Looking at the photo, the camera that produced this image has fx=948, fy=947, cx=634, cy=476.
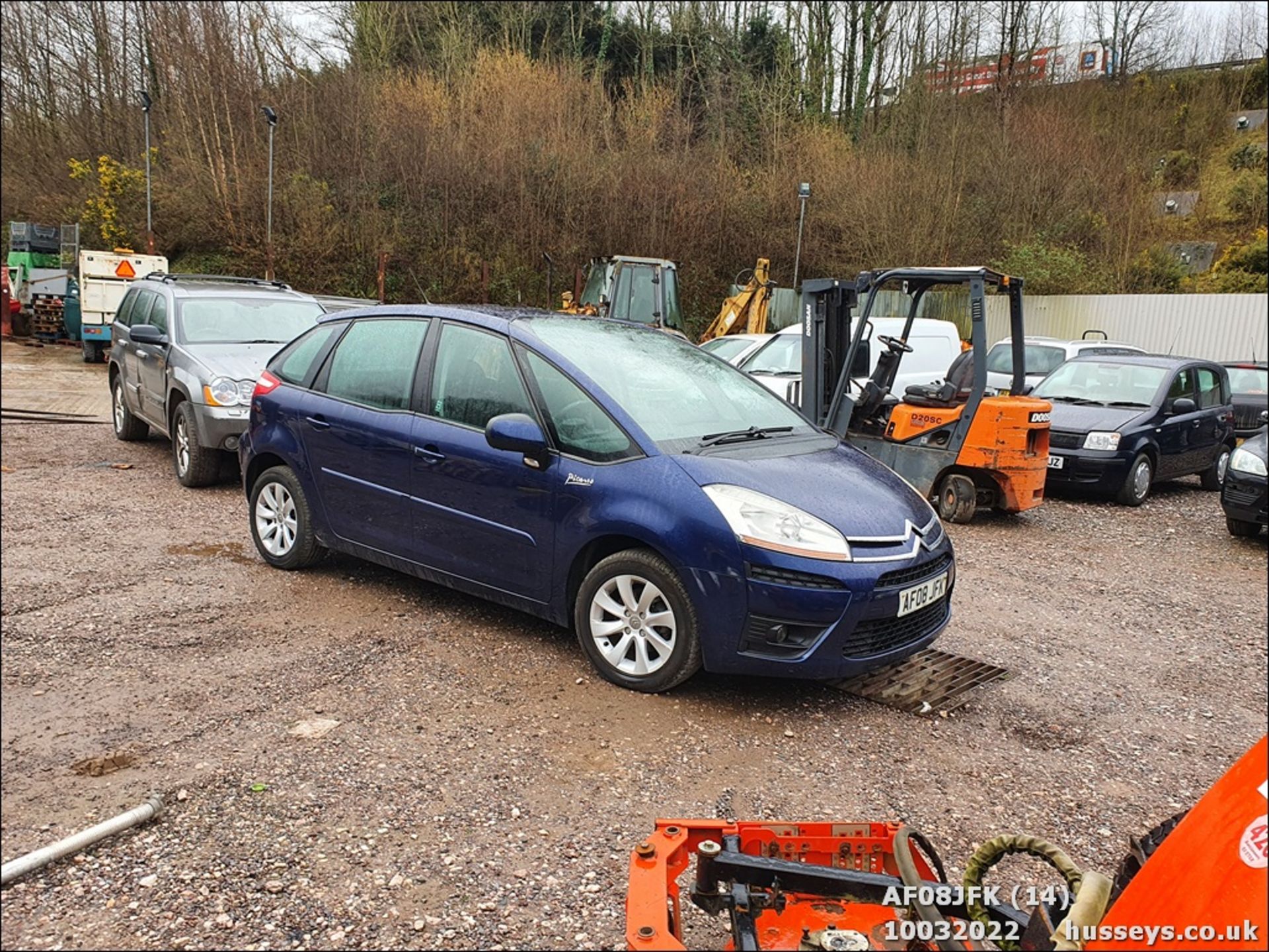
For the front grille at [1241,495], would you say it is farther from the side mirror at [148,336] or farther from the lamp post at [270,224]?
the lamp post at [270,224]

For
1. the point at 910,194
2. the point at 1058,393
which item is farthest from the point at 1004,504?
the point at 910,194

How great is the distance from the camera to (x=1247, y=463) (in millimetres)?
8195

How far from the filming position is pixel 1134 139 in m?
25.8

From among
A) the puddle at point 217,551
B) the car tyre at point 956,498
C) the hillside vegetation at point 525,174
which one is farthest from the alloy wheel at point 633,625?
the hillside vegetation at point 525,174

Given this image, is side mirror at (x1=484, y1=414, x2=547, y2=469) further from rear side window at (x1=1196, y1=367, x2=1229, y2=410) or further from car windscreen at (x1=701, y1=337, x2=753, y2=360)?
rear side window at (x1=1196, y1=367, x2=1229, y2=410)

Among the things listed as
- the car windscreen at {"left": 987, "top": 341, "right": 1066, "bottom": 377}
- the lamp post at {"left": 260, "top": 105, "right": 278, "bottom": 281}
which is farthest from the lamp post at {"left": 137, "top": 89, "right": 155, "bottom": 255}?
the car windscreen at {"left": 987, "top": 341, "right": 1066, "bottom": 377}

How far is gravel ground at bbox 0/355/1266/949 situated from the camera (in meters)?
2.69

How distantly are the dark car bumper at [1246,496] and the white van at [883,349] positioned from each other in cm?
387

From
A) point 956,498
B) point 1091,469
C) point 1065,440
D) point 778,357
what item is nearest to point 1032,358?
point 778,357

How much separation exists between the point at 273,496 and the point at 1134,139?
1070 inches

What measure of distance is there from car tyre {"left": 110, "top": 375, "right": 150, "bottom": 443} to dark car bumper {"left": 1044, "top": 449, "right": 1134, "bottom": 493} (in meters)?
9.39

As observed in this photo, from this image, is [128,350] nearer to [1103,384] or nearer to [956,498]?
[956,498]

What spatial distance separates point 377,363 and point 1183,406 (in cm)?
908

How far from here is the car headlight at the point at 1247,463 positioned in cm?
812
